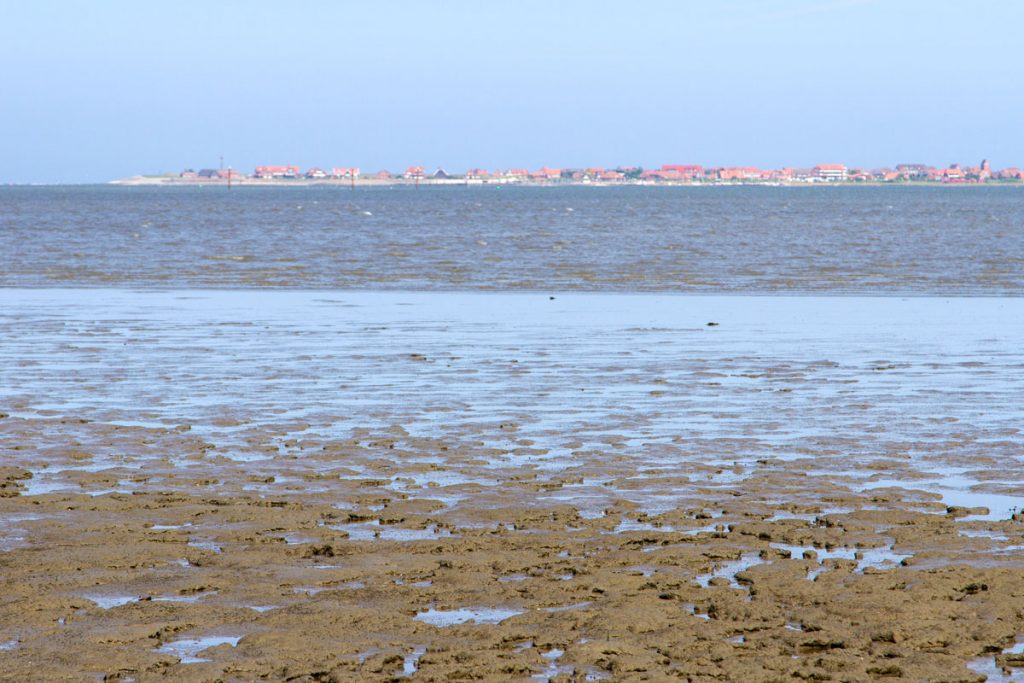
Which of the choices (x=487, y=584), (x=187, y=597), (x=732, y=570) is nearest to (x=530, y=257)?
(x=732, y=570)

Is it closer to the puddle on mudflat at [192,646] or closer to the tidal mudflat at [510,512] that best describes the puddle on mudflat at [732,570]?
the tidal mudflat at [510,512]

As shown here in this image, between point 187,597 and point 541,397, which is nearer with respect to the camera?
point 187,597

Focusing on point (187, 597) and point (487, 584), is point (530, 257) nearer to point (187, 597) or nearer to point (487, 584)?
point (487, 584)

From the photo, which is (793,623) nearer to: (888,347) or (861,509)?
(861,509)

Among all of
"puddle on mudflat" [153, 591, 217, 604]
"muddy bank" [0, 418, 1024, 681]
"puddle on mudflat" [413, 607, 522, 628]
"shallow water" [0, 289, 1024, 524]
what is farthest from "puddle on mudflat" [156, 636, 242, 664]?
"shallow water" [0, 289, 1024, 524]

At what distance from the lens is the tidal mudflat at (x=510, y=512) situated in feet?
23.3

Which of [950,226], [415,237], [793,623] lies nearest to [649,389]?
[793,623]

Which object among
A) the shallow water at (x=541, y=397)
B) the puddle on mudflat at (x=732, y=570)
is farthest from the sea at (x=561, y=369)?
the puddle on mudflat at (x=732, y=570)

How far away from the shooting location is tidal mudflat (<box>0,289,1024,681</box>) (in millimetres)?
7098

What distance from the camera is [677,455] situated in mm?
12484

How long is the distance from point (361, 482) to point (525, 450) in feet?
6.27

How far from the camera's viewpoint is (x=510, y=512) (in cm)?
1023

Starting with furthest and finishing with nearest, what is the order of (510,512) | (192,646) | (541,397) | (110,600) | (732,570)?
1. (541,397)
2. (510,512)
3. (732,570)
4. (110,600)
5. (192,646)

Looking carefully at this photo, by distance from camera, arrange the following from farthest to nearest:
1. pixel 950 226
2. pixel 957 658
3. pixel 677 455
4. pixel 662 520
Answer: pixel 950 226 → pixel 677 455 → pixel 662 520 → pixel 957 658
